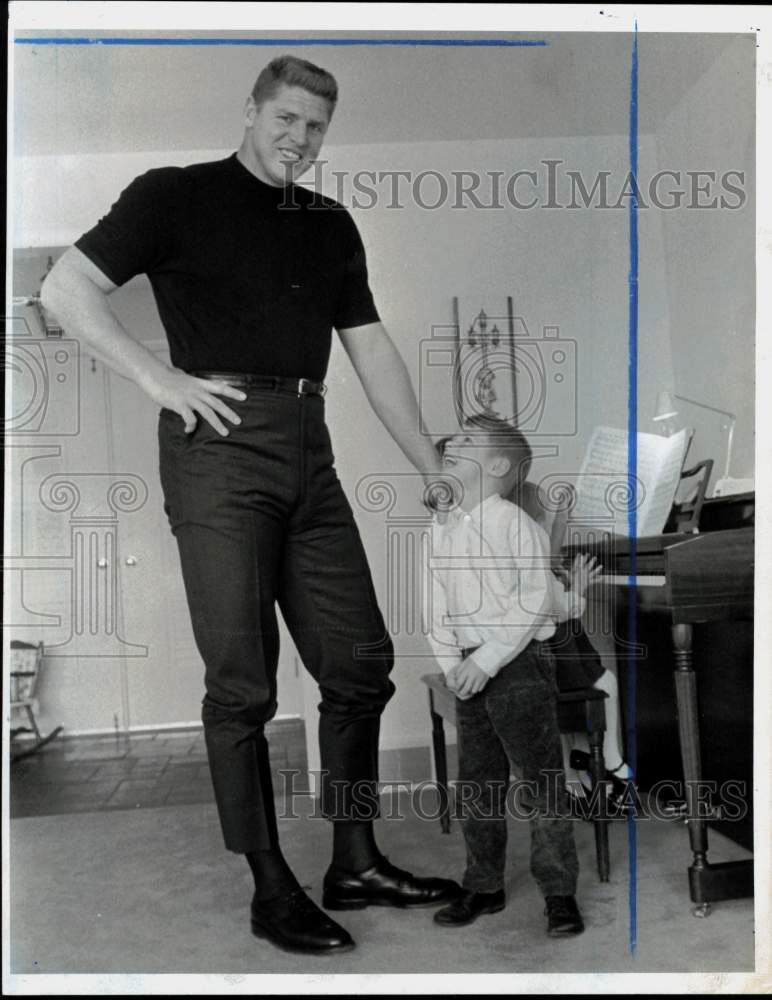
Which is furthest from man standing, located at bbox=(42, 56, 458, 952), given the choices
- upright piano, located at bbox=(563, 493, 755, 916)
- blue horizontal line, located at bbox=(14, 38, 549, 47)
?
upright piano, located at bbox=(563, 493, 755, 916)

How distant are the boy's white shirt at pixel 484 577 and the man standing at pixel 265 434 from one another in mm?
121

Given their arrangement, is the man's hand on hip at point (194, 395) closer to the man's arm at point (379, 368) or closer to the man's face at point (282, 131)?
the man's arm at point (379, 368)

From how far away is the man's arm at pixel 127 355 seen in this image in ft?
6.43

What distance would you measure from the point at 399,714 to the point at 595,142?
3.91 ft

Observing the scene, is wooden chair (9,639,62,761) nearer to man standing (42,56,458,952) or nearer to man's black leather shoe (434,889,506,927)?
man standing (42,56,458,952)

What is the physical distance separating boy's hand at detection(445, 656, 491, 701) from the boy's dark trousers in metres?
0.02

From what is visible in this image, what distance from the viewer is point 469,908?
6.64 ft

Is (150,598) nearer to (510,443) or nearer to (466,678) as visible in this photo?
(466,678)

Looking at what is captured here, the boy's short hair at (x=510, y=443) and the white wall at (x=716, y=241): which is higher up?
the white wall at (x=716, y=241)

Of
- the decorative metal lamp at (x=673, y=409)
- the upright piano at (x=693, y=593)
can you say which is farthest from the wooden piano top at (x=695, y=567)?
the decorative metal lamp at (x=673, y=409)

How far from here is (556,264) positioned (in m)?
2.07

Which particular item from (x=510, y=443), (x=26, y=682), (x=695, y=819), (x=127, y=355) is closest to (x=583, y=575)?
(x=510, y=443)

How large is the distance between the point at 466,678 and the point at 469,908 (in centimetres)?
44

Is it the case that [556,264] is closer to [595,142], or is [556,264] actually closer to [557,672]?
[595,142]
